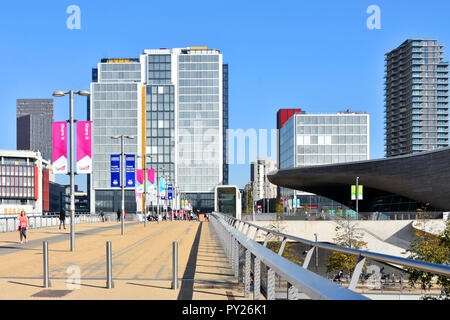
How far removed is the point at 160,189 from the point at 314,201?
75890 millimetres

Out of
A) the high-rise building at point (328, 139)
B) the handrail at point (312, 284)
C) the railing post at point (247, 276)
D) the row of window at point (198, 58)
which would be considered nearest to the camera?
the handrail at point (312, 284)

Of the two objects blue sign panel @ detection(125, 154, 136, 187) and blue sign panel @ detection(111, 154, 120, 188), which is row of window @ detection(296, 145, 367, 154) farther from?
blue sign panel @ detection(111, 154, 120, 188)

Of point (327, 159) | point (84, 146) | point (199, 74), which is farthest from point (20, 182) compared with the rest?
point (84, 146)

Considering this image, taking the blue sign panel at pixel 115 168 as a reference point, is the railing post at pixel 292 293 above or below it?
below

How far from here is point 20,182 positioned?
148 meters

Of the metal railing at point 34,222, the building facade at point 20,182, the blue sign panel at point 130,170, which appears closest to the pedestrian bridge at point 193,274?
the blue sign panel at point 130,170

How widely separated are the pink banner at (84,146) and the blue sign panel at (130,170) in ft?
46.2

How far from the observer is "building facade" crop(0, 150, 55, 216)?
146 meters

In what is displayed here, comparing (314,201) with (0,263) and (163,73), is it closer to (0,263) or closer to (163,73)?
(163,73)

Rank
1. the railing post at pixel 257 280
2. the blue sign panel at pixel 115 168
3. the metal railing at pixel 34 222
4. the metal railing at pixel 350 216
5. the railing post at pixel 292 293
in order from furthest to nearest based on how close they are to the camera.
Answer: the metal railing at pixel 350 216 → the metal railing at pixel 34 222 → the blue sign panel at pixel 115 168 → the railing post at pixel 257 280 → the railing post at pixel 292 293

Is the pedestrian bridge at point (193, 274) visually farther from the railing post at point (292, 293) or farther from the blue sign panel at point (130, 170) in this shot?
the blue sign panel at point (130, 170)

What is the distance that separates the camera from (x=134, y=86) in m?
139

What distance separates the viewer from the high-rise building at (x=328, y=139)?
126 metres
